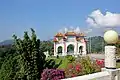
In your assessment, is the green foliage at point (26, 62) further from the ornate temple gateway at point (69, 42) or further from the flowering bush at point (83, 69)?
the ornate temple gateway at point (69, 42)

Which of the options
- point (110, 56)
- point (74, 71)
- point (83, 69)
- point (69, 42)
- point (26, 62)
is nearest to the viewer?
point (110, 56)

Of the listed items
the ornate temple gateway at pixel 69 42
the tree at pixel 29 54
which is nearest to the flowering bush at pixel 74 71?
the tree at pixel 29 54

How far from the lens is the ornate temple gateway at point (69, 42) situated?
44625 millimetres

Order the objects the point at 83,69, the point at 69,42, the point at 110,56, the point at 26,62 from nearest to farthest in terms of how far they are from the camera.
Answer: the point at 110,56 → the point at 83,69 → the point at 26,62 → the point at 69,42

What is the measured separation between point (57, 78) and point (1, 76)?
394cm

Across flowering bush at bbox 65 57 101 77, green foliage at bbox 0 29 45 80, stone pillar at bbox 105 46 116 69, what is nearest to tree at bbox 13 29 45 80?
green foliage at bbox 0 29 45 80

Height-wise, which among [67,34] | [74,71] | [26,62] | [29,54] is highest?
[67,34]

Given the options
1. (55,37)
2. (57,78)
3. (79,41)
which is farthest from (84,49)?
(57,78)

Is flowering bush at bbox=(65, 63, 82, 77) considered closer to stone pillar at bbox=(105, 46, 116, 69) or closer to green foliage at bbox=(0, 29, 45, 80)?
green foliage at bbox=(0, 29, 45, 80)

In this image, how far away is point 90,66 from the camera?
32.7ft

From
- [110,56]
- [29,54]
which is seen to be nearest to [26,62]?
[29,54]

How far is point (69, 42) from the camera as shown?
149ft

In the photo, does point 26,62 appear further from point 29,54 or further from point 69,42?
point 69,42

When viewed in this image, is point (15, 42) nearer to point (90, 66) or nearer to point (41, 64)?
point (41, 64)
